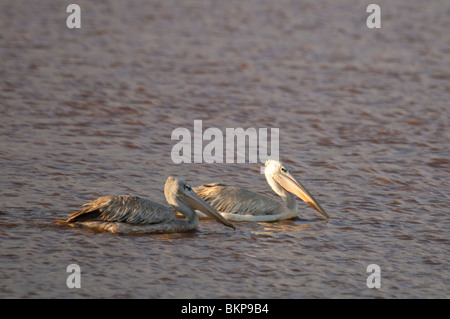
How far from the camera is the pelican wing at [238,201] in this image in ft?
23.5

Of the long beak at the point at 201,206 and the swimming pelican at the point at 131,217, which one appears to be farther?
the long beak at the point at 201,206

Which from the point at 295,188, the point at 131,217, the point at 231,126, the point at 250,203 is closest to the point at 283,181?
the point at 295,188

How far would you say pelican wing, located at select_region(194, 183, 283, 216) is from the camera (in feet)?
23.5

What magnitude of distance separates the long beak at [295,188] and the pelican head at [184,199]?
823mm

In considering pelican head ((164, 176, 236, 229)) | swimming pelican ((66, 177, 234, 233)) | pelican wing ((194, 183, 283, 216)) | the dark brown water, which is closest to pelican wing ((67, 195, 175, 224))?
swimming pelican ((66, 177, 234, 233))

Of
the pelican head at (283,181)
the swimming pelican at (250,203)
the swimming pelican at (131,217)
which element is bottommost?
the swimming pelican at (131,217)

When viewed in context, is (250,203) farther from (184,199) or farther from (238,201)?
(184,199)

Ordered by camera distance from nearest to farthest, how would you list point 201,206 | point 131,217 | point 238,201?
point 131,217, point 201,206, point 238,201

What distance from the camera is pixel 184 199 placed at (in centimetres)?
699

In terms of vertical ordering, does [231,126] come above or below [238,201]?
above

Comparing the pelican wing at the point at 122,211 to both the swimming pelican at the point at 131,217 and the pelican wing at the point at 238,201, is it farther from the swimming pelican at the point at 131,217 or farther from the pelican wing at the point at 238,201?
the pelican wing at the point at 238,201

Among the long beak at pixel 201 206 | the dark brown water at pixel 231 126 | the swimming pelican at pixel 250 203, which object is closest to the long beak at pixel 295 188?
the swimming pelican at pixel 250 203

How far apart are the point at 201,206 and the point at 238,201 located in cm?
36

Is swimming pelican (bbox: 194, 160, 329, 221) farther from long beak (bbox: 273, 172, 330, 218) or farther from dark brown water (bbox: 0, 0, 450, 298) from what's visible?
dark brown water (bbox: 0, 0, 450, 298)
